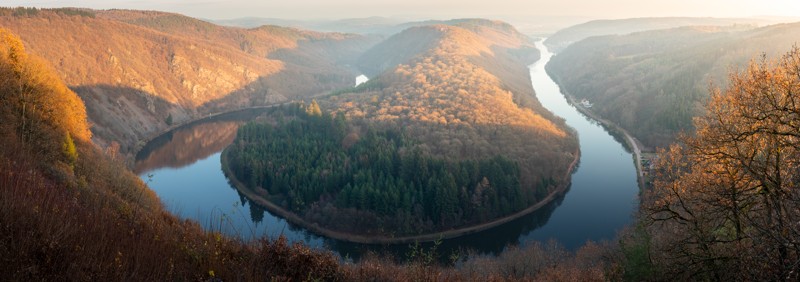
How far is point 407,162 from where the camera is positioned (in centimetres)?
4931

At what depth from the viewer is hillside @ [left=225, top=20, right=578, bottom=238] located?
1714 inches

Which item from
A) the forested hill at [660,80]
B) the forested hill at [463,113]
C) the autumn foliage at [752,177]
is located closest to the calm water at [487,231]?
the forested hill at [463,113]

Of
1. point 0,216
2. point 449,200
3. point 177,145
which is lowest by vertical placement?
point 177,145

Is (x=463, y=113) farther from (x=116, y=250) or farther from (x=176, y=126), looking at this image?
(x=116, y=250)

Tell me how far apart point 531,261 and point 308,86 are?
128m

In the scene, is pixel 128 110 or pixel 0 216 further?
pixel 128 110

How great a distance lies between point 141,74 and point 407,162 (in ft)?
287

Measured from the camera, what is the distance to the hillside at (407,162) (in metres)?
43.5

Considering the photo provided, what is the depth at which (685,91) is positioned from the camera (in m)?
86.8

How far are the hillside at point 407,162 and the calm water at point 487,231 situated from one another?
1.84 meters

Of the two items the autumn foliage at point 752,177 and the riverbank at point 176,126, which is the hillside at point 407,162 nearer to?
the riverbank at point 176,126

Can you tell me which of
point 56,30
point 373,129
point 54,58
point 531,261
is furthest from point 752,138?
point 56,30

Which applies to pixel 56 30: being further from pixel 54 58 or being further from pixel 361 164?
pixel 361 164

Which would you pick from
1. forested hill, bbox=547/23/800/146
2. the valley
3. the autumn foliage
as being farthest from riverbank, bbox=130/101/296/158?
forested hill, bbox=547/23/800/146
